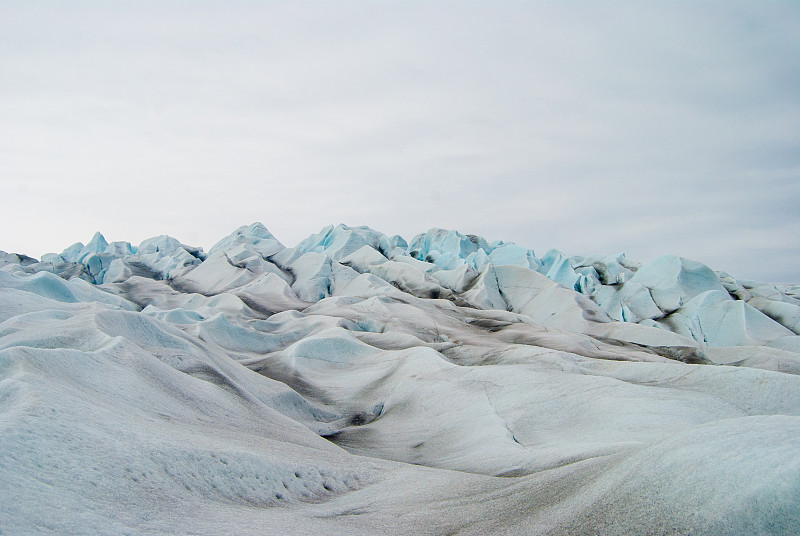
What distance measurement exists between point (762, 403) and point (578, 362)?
3.42 meters

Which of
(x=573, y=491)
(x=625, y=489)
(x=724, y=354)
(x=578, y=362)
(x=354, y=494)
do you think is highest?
(x=625, y=489)

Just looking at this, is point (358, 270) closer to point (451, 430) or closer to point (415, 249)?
point (415, 249)

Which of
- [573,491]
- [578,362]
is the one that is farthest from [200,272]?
[573,491]

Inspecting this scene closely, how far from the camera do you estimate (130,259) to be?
36.4 meters

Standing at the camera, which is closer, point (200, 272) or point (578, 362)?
point (578, 362)

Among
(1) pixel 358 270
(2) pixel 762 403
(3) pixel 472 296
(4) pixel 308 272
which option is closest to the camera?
(2) pixel 762 403

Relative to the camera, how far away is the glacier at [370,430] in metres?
2.81

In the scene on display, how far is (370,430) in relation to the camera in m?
8.44

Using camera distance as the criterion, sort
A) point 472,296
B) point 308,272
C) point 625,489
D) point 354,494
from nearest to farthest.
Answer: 1. point 625,489
2. point 354,494
3. point 472,296
4. point 308,272

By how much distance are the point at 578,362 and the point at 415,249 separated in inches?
1225

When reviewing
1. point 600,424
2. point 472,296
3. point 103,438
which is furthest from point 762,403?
point 472,296

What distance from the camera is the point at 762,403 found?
7469 millimetres

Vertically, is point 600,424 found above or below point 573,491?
below

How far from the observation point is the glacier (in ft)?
9.22
